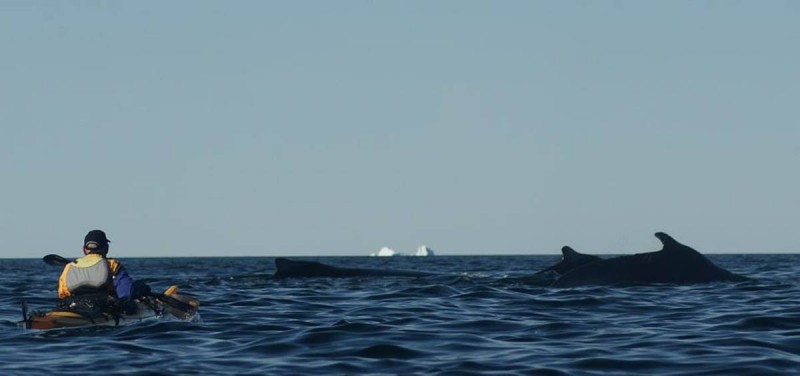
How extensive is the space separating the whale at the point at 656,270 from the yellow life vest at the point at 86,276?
12.9 meters

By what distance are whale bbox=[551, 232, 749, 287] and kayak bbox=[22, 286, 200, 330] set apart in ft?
37.0

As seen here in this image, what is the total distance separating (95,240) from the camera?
66.6ft

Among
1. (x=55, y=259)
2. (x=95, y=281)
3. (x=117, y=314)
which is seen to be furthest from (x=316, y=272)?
(x=95, y=281)

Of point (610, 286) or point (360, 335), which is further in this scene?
point (610, 286)

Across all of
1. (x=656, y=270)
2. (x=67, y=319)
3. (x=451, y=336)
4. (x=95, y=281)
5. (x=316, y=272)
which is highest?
(x=316, y=272)

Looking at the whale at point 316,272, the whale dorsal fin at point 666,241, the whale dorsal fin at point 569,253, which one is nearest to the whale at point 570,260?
the whale dorsal fin at point 569,253

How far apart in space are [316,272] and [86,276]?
62.1 feet

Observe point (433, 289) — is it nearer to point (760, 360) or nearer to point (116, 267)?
point (116, 267)

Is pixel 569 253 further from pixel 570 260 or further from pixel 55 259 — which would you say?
pixel 55 259

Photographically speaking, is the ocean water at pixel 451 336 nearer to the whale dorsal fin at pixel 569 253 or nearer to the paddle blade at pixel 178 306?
the paddle blade at pixel 178 306

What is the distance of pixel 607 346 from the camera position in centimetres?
1684

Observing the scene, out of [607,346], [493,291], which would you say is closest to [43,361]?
[607,346]

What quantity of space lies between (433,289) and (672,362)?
1534 centimetres

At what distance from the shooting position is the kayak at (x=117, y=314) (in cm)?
1933
